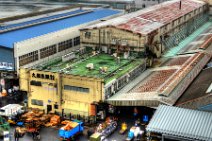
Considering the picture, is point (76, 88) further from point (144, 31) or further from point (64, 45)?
point (64, 45)

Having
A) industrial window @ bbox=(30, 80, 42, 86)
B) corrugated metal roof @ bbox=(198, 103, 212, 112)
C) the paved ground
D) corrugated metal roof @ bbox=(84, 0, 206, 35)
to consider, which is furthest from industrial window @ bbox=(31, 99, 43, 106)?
corrugated metal roof @ bbox=(198, 103, 212, 112)

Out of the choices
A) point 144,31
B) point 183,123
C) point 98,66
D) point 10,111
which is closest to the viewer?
point 183,123

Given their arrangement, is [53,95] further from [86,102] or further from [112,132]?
[112,132]

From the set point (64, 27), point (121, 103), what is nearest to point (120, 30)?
point (64, 27)

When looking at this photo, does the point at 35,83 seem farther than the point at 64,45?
No

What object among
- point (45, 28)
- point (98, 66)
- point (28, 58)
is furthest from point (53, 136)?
point (45, 28)
